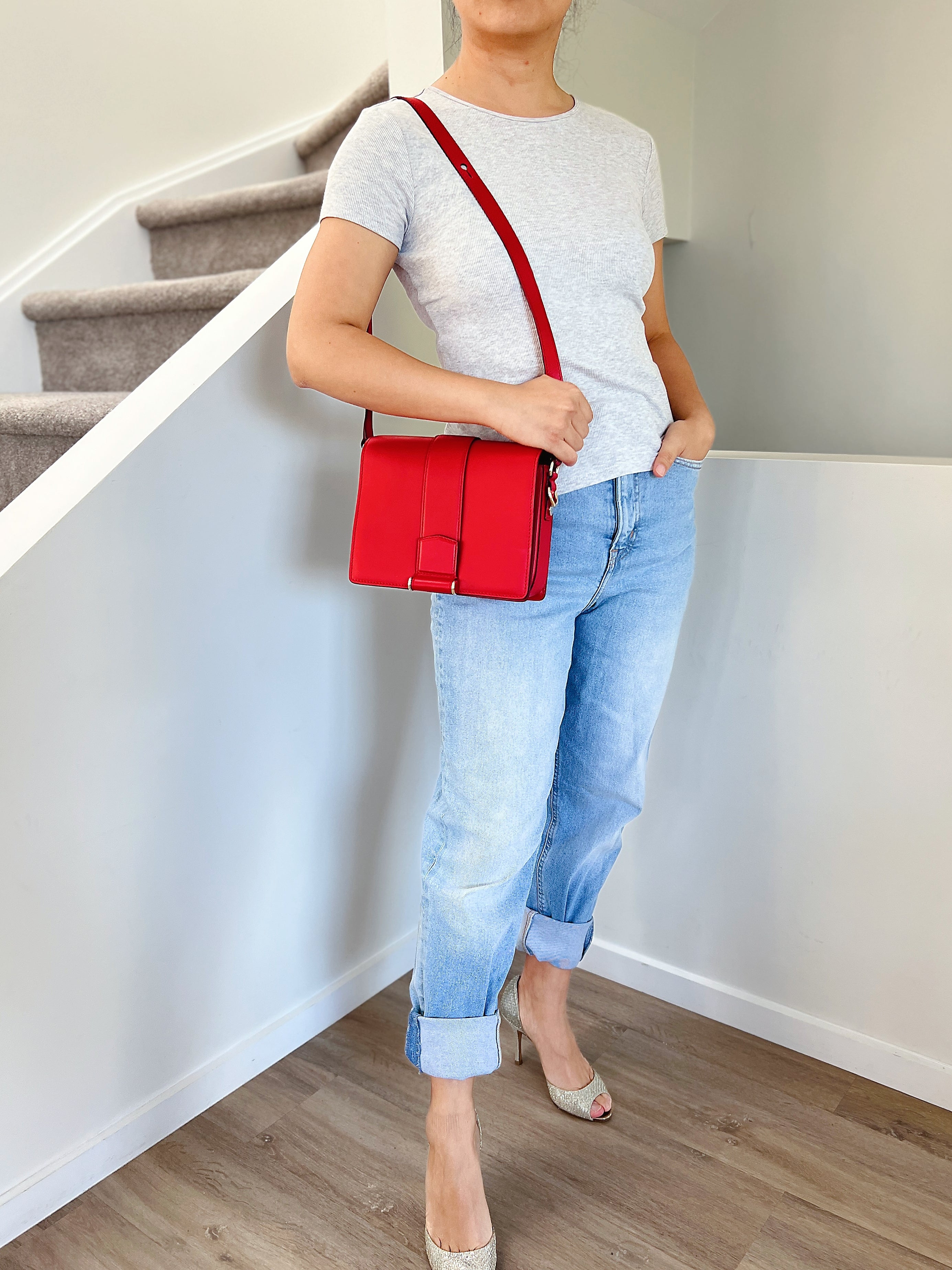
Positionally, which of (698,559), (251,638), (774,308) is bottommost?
(251,638)

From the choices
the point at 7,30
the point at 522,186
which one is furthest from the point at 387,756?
the point at 7,30

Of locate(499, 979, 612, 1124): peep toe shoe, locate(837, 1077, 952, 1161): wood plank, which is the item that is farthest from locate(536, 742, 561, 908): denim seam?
locate(837, 1077, 952, 1161): wood plank

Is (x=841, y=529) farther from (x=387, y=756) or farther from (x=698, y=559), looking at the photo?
(x=387, y=756)

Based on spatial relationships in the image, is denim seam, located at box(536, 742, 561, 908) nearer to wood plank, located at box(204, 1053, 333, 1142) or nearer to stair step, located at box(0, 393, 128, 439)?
wood plank, located at box(204, 1053, 333, 1142)

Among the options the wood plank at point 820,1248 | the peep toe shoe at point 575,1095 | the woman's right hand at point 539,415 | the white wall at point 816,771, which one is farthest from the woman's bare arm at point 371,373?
the wood plank at point 820,1248

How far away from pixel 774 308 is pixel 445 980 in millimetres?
1298

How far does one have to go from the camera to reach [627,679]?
1.09 m

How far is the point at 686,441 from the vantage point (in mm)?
1019

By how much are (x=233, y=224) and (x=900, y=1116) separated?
1.91 m

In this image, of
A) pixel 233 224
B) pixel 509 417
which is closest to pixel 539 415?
pixel 509 417

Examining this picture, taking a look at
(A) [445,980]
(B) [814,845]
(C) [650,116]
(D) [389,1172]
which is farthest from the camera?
(C) [650,116]

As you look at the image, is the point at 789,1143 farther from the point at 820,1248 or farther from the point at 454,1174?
the point at 454,1174

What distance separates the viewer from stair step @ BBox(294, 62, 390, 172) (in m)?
1.87

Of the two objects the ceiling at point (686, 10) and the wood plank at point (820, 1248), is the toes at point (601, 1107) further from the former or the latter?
the ceiling at point (686, 10)
